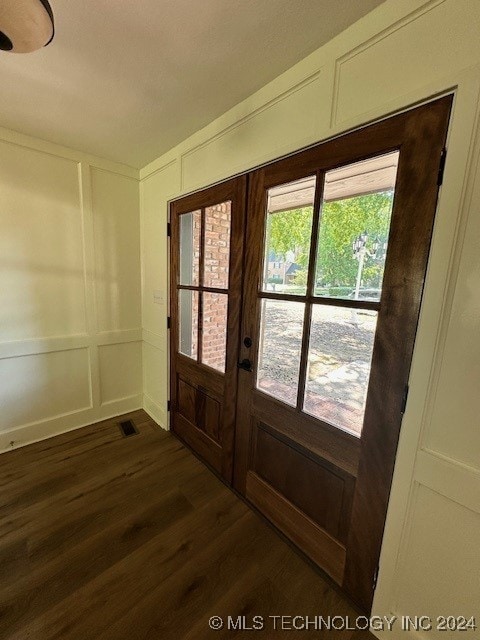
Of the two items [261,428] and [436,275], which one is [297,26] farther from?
[261,428]

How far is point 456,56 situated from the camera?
0.81 meters

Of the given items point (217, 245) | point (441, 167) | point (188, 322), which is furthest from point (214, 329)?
point (441, 167)

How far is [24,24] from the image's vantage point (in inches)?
30.0

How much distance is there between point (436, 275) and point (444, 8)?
85 cm

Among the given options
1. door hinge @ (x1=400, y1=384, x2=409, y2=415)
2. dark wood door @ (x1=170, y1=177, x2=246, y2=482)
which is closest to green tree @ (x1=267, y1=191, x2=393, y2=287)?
dark wood door @ (x1=170, y1=177, x2=246, y2=482)

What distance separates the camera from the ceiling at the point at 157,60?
959 millimetres

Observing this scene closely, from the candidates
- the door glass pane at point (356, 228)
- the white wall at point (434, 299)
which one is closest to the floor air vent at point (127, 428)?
the white wall at point (434, 299)

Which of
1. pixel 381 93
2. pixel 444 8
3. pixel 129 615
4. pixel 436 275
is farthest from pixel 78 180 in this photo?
pixel 129 615

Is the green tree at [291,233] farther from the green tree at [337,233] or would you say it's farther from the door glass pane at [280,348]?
the door glass pane at [280,348]

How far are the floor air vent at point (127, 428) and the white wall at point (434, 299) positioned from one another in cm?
207

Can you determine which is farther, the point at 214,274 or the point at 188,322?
the point at 188,322

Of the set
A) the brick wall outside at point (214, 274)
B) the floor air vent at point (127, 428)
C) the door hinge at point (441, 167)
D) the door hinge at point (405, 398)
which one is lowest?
the floor air vent at point (127, 428)

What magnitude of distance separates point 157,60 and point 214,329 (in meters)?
1.45

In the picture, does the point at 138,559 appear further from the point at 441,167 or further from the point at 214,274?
the point at 441,167
